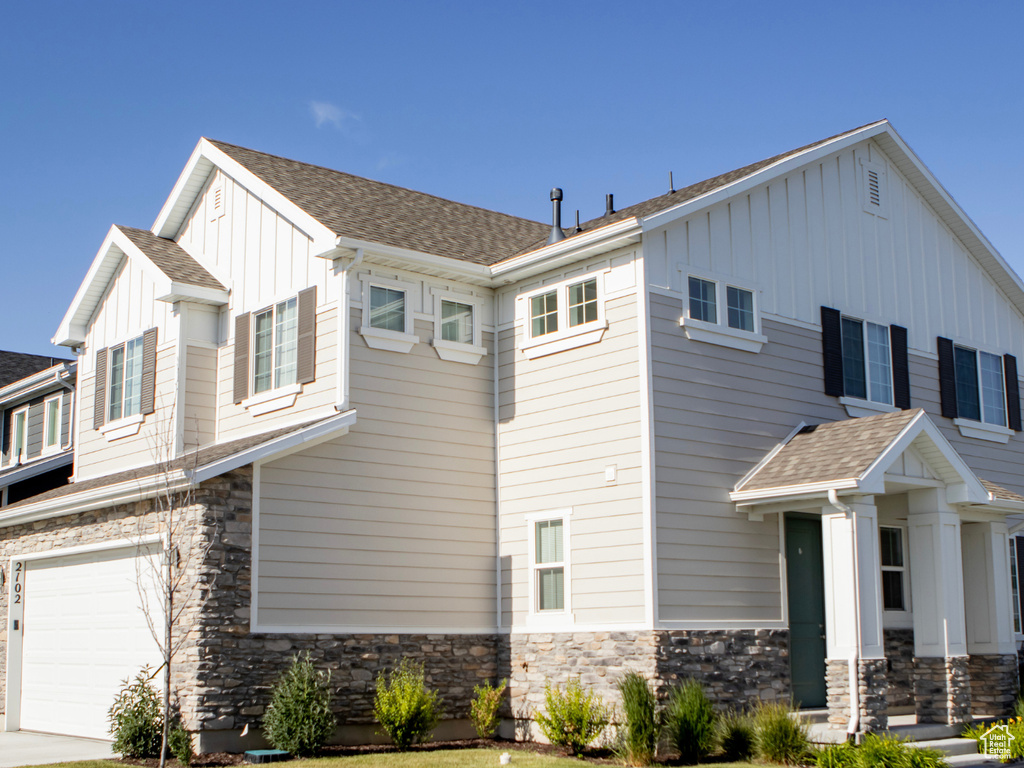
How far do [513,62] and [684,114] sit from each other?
96.4 inches

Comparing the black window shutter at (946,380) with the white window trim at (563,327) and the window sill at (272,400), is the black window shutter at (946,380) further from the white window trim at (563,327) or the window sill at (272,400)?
the window sill at (272,400)

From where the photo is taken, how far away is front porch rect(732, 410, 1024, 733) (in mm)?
A: 13047

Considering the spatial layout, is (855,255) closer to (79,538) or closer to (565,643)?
(565,643)

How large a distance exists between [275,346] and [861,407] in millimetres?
8602

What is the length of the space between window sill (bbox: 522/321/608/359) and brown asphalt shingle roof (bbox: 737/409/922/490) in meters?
2.72

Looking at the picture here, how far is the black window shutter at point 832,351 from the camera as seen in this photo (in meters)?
16.0

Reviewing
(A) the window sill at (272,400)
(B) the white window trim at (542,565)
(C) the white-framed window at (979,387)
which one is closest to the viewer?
(B) the white window trim at (542,565)

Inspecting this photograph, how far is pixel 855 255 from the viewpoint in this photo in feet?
55.4

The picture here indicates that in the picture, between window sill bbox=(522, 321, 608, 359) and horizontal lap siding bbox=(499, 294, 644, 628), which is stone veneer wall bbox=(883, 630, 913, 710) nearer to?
horizontal lap siding bbox=(499, 294, 644, 628)

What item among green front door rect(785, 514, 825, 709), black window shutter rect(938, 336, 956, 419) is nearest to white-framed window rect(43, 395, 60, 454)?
green front door rect(785, 514, 825, 709)

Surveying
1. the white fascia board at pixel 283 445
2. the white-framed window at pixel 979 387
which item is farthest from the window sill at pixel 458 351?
the white-framed window at pixel 979 387

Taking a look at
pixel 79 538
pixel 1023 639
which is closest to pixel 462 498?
pixel 79 538

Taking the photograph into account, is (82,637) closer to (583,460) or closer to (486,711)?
(486,711)

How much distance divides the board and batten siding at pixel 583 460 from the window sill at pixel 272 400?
9.46ft
